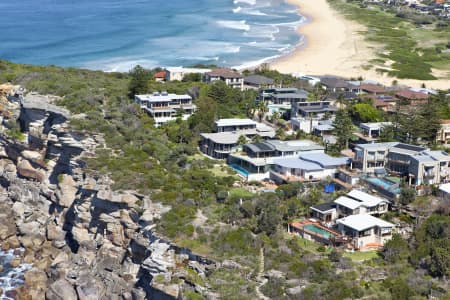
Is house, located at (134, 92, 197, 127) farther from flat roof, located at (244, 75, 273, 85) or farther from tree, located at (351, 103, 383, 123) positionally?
tree, located at (351, 103, 383, 123)

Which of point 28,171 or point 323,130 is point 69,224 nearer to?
point 28,171

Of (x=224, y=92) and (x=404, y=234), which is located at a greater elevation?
(x=224, y=92)

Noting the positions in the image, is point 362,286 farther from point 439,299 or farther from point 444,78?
point 444,78

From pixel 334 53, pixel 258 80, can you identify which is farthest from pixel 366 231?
pixel 334 53

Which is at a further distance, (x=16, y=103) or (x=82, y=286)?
(x=16, y=103)

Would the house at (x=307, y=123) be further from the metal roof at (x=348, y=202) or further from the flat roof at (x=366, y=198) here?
the metal roof at (x=348, y=202)

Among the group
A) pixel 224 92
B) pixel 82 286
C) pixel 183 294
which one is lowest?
pixel 82 286

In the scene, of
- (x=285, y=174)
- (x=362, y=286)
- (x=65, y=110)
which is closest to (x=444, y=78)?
(x=285, y=174)

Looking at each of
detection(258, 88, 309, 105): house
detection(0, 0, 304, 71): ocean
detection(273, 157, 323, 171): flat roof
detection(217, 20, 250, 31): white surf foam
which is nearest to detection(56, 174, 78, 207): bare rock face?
detection(273, 157, 323, 171): flat roof
